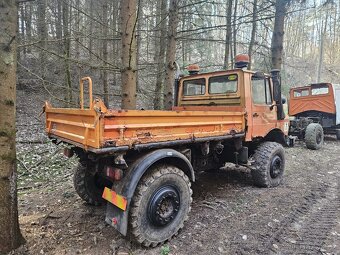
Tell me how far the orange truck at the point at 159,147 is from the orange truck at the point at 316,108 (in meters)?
5.62


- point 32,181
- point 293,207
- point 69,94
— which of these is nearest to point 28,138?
point 69,94

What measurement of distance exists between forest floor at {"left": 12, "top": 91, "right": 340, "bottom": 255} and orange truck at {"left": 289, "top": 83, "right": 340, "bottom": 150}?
158 inches

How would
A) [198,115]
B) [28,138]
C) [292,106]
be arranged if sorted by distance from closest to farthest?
1. [198,115]
2. [28,138]
3. [292,106]

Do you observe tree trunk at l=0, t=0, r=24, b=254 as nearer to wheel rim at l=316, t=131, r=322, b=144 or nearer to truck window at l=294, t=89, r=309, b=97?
wheel rim at l=316, t=131, r=322, b=144

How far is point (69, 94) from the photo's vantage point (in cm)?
993

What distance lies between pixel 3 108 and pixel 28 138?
638cm

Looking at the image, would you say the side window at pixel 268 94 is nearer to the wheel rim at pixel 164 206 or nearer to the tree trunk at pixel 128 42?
the tree trunk at pixel 128 42

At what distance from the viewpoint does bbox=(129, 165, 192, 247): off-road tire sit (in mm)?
2932

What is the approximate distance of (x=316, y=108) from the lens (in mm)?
10867

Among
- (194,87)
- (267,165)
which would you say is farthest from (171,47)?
(267,165)

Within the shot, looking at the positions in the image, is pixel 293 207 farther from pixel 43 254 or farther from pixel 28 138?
pixel 28 138

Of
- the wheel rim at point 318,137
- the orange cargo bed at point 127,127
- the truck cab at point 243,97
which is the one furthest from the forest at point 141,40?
the wheel rim at point 318,137

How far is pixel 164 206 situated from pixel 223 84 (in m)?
2.60

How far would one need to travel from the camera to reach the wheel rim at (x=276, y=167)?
201 inches
